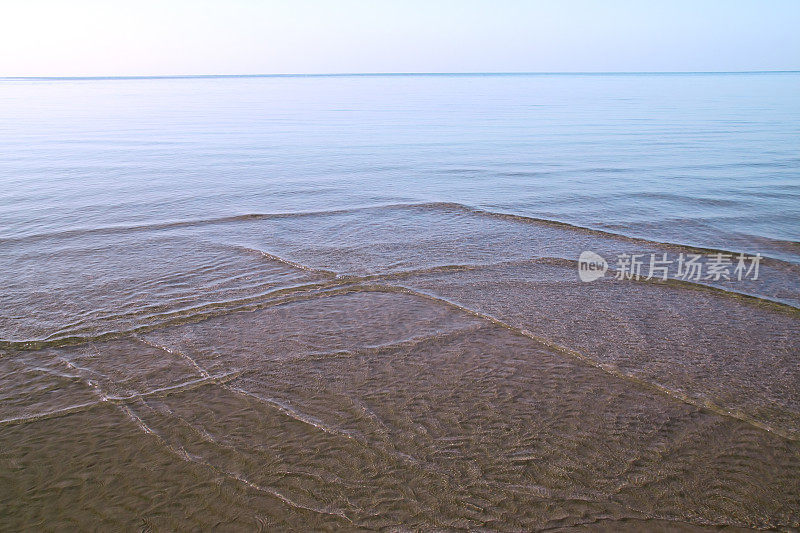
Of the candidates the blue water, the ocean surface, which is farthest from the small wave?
the blue water

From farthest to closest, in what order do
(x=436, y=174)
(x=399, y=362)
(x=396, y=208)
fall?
(x=436, y=174) < (x=396, y=208) < (x=399, y=362)

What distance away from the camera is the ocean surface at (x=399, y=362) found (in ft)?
10.2

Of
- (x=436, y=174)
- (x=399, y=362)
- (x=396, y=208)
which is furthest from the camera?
(x=436, y=174)

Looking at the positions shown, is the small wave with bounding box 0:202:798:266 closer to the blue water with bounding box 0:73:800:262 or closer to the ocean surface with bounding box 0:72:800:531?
the ocean surface with bounding box 0:72:800:531

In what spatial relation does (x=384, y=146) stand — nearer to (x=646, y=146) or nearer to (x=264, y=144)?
(x=264, y=144)

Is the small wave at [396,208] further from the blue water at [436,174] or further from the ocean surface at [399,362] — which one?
the blue water at [436,174]

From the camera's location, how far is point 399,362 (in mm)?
4633

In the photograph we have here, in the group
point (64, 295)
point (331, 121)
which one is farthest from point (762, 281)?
point (331, 121)

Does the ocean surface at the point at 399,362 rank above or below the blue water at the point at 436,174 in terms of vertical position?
below

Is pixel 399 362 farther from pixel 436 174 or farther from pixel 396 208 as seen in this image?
pixel 436 174

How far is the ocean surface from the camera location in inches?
123

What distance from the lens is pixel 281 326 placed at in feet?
17.4

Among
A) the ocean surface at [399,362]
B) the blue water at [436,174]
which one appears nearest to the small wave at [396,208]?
the ocean surface at [399,362]

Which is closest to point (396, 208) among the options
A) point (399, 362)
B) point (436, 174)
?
point (436, 174)
